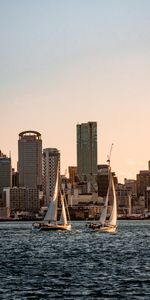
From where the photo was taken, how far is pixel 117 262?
90.2 meters

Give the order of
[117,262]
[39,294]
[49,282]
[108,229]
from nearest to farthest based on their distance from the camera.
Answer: [39,294] → [49,282] → [117,262] → [108,229]

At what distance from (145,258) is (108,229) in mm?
88318

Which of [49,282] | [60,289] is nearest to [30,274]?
[49,282]

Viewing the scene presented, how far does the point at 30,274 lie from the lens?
3000 inches

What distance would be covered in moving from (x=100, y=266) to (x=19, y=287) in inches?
778

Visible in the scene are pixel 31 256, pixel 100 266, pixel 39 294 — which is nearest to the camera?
pixel 39 294

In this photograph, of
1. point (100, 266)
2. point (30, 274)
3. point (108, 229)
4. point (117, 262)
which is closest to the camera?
point (30, 274)

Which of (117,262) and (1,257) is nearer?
(117,262)

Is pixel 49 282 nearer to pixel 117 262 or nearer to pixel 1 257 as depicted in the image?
pixel 117 262

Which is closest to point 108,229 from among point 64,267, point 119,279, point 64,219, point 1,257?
point 64,219

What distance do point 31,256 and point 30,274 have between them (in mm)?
25760

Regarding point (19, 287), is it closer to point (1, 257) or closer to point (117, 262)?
point (117, 262)

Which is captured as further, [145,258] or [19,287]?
[145,258]

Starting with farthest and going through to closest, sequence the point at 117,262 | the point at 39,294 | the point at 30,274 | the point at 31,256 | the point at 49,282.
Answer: the point at 31,256
the point at 117,262
the point at 30,274
the point at 49,282
the point at 39,294
